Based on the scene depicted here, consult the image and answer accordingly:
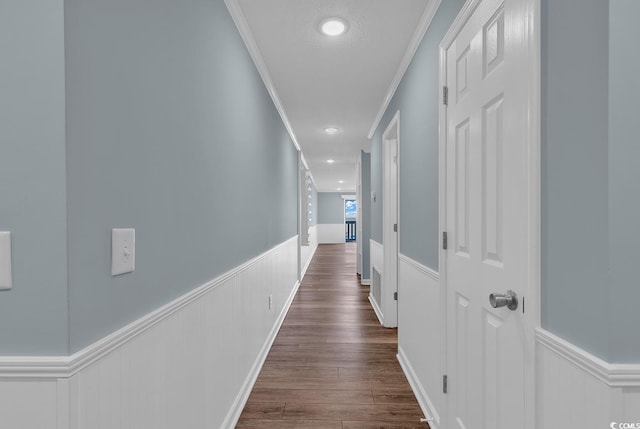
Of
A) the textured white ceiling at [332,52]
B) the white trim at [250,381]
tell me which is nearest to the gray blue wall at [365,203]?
the textured white ceiling at [332,52]

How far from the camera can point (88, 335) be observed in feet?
2.78

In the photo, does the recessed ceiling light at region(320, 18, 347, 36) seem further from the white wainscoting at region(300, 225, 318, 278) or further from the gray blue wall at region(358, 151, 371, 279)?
the white wainscoting at region(300, 225, 318, 278)

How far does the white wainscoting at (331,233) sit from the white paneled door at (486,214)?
13.8 m

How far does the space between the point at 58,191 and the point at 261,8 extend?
5.80 feet

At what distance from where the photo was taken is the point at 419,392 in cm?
230

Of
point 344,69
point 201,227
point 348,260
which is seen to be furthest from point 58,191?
point 348,260

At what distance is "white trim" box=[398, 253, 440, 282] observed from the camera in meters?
2.00

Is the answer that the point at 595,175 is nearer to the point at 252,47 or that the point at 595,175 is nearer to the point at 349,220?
the point at 252,47

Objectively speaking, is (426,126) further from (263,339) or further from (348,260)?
(348,260)

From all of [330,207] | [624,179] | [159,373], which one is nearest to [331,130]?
[159,373]

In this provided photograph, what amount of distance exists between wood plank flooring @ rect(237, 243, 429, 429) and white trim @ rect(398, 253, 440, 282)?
33.9 inches

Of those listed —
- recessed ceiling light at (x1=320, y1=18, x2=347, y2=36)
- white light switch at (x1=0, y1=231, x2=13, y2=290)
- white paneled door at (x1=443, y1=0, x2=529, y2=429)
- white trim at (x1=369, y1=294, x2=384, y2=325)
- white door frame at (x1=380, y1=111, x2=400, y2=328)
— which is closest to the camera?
white light switch at (x1=0, y1=231, x2=13, y2=290)

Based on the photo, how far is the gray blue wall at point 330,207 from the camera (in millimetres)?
15523

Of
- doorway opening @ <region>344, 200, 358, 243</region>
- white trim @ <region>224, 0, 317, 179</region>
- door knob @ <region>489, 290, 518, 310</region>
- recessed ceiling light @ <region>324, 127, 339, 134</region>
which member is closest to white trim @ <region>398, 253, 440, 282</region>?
door knob @ <region>489, 290, 518, 310</region>
